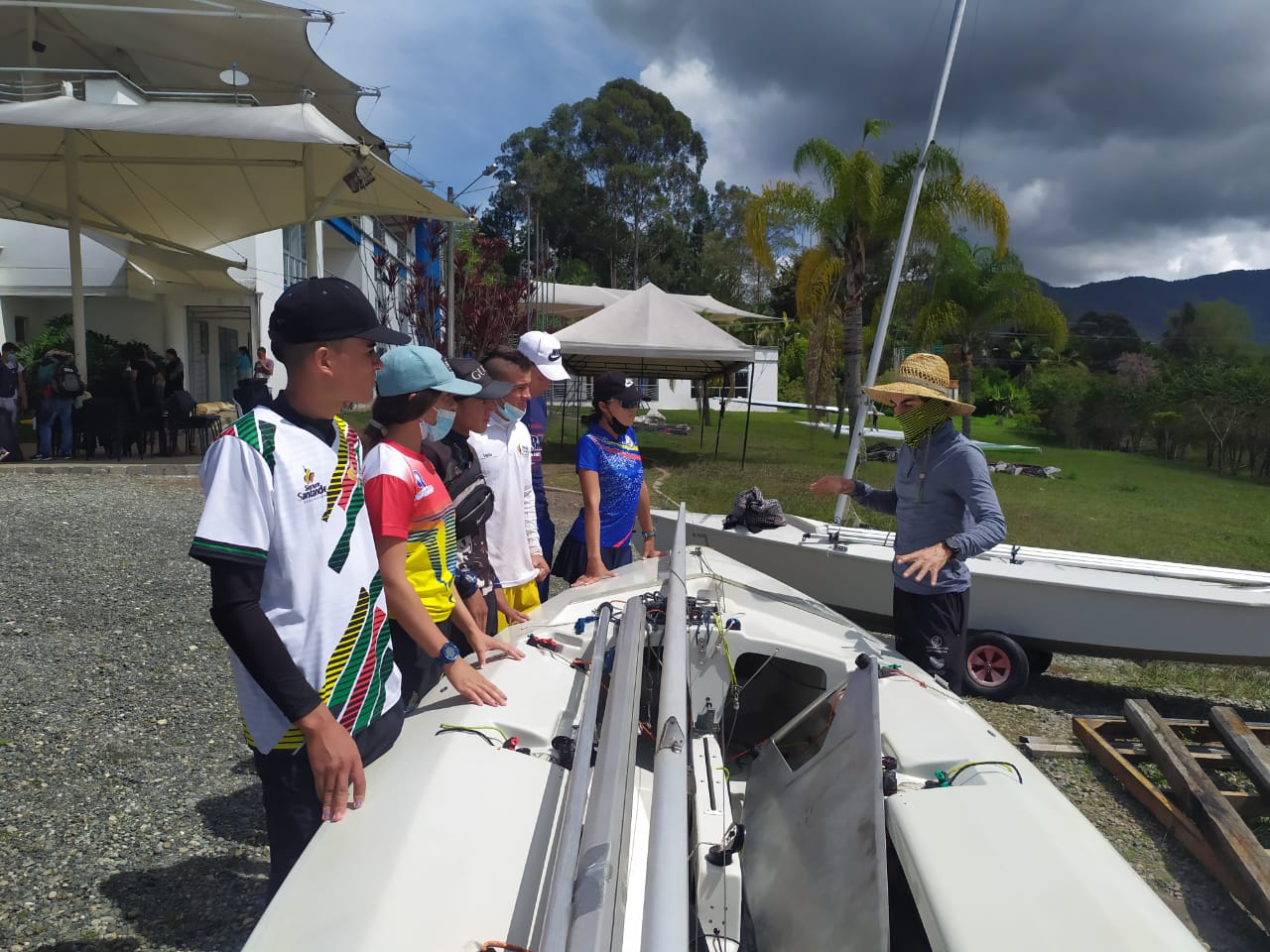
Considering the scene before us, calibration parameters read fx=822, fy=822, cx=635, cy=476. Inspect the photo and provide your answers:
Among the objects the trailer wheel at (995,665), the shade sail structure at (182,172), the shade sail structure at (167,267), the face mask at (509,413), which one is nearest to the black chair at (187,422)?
the shade sail structure at (182,172)

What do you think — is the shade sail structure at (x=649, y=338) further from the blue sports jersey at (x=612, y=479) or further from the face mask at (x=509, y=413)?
the face mask at (x=509, y=413)

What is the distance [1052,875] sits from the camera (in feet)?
5.19

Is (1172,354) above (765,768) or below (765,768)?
above

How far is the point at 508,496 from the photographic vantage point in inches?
119

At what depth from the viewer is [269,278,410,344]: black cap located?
1.51 m

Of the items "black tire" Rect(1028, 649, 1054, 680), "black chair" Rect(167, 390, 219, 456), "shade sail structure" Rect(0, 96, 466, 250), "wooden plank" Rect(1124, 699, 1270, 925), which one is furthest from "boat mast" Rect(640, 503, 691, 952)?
"black chair" Rect(167, 390, 219, 456)

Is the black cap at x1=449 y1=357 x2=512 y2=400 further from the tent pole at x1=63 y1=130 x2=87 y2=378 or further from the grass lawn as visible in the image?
the tent pole at x1=63 y1=130 x2=87 y2=378

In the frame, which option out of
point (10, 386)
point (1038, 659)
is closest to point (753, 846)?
point (1038, 659)

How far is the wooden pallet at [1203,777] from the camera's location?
2.94 meters

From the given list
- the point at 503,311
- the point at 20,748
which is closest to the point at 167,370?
the point at 503,311

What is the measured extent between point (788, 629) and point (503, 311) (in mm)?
15847

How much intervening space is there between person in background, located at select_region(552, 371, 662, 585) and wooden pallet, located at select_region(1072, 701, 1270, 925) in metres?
2.51

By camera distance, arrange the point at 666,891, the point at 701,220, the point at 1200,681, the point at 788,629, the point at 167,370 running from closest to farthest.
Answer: the point at 666,891 < the point at 788,629 < the point at 1200,681 < the point at 167,370 < the point at 701,220

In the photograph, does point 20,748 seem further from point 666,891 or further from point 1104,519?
point 1104,519
